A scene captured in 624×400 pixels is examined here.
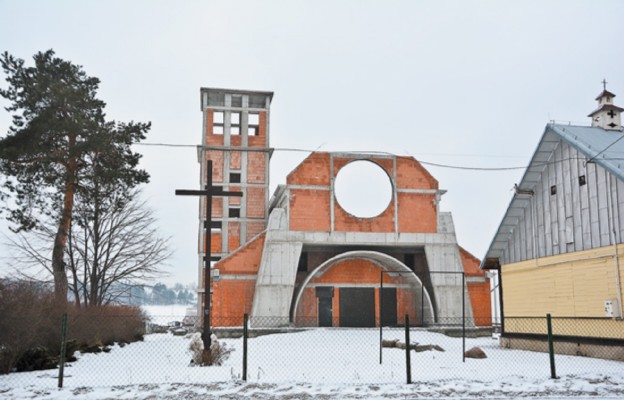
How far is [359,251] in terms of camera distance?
3200cm

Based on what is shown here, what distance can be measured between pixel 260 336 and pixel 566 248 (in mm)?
15414

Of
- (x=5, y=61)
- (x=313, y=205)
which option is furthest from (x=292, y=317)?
(x=5, y=61)

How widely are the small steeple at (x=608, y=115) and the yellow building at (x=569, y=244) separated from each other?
0.03 meters

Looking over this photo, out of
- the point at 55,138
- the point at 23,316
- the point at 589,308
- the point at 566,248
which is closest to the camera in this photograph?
the point at 23,316

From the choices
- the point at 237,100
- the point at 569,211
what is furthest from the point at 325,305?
the point at 237,100

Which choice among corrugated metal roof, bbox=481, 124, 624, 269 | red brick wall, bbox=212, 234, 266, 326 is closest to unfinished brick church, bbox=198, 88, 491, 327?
red brick wall, bbox=212, 234, 266, 326

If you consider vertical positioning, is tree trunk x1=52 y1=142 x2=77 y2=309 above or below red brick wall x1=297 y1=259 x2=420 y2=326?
above

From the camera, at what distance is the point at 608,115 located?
22.0 meters

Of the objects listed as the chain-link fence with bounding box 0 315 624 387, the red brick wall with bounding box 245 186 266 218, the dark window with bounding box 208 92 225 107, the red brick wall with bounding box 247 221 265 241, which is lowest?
Answer: the chain-link fence with bounding box 0 315 624 387

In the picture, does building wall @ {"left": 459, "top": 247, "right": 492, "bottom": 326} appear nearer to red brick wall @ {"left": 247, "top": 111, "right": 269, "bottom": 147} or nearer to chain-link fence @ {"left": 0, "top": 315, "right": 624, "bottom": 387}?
chain-link fence @ {"left": 0, "top": 315, "right": 624, "bottom": 387}

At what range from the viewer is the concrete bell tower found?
4012cm

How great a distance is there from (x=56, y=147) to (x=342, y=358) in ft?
53.3

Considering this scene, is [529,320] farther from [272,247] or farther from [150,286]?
[150,286]

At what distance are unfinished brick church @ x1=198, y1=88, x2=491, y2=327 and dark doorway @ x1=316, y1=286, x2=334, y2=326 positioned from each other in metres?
0.06
